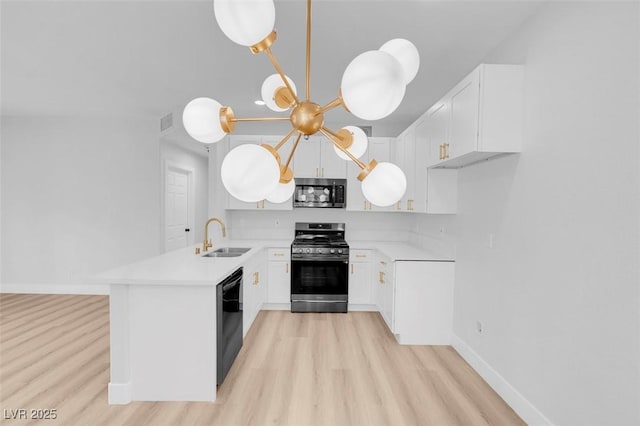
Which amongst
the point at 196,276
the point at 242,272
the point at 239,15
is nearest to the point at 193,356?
the point at 196,276

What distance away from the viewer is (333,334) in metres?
3.42

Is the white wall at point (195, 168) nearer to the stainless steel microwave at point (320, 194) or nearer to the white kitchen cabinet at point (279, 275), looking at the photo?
the white kitchen cabinet at point (279, 275)

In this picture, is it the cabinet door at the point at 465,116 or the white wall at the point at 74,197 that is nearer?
the cabinet door at the point at 465,116

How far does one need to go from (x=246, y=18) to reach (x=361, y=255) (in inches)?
147

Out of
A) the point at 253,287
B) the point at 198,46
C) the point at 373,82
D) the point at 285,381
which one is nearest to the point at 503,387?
the point at 285,381

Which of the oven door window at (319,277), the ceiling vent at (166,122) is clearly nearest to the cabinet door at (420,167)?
the oven door window at (319,277)

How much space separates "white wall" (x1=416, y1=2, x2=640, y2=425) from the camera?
1460mm

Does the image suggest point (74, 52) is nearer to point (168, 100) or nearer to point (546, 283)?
point (168, 100)

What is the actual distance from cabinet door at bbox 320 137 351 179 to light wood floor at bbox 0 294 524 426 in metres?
1.98

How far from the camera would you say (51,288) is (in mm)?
4777

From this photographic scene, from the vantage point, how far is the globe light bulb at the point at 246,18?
65 cm

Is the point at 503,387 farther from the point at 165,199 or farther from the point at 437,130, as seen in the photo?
the point at 165,199

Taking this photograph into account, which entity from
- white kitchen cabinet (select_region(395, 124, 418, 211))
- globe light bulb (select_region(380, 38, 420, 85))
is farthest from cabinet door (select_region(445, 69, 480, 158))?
globe light bulb (select_region(380, 38, 420, 85))

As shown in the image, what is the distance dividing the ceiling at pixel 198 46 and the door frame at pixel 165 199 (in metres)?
1.20
